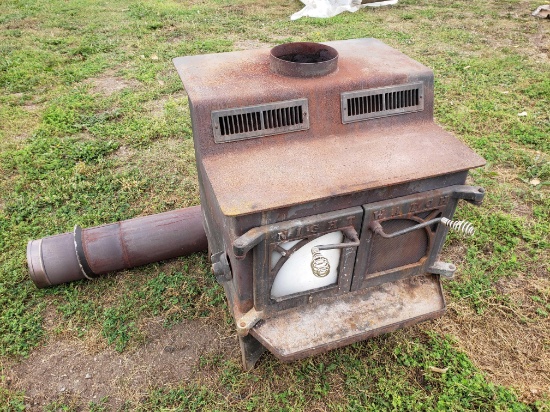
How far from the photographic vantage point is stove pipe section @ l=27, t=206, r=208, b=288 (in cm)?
301

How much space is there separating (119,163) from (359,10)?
6682 millimetres

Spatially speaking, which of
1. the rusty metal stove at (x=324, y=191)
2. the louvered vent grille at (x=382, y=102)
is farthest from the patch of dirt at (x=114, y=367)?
Answer: the louvered vent grille at (x=382, y=102)

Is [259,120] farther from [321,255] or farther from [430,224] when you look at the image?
[430,224]

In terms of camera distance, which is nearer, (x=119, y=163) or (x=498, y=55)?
(x=119, y=163)

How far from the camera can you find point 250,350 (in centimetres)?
251

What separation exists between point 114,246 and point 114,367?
2.81ft

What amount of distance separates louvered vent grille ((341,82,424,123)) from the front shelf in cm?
105

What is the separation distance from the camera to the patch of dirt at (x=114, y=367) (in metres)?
2.54

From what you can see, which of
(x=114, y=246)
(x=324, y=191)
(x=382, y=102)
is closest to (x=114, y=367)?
(x=114, y=246)

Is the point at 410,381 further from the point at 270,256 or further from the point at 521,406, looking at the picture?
the point at 270,256

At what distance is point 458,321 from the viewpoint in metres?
2.87

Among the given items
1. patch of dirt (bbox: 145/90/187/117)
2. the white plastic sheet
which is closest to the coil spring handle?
patch of dirt (bbox: 145/90/187/117)

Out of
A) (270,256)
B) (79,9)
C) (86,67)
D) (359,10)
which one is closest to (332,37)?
(359,10)

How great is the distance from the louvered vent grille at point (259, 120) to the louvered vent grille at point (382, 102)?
26 cm
